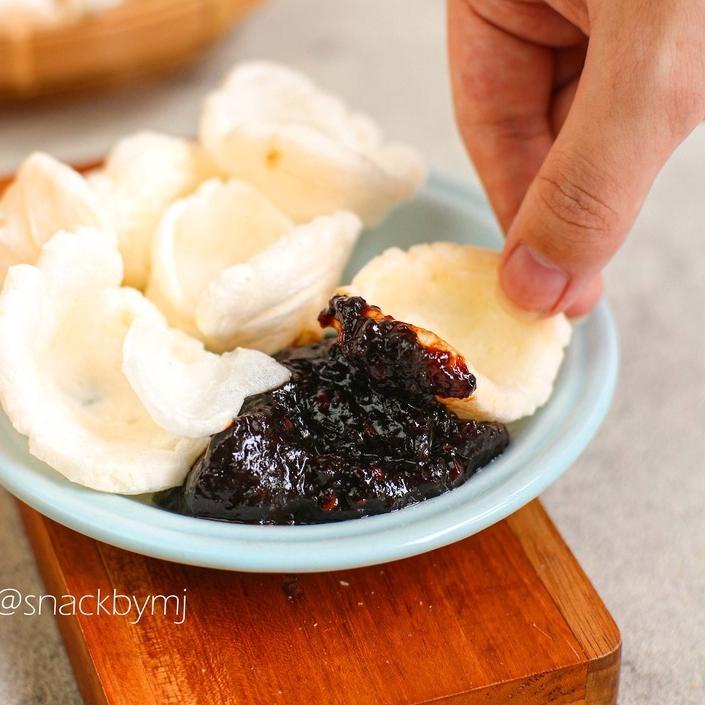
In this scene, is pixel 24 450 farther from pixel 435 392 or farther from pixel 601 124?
pixel 601 124

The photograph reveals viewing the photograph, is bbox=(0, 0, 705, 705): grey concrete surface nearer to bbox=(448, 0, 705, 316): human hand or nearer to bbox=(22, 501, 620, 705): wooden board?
bbox=(22, 501, 620, 705): wooden board

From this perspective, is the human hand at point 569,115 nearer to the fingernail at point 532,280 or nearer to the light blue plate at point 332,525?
the fingernail at point 532,280

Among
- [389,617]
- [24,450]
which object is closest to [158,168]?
[24,450]

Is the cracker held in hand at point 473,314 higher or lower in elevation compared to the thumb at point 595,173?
lower

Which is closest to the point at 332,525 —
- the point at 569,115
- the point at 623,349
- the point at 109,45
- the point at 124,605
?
the point at 124,605

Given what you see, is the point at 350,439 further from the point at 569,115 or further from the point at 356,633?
the point at 569,115

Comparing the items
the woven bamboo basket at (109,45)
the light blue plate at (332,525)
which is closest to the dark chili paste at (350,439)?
the light blue plate at (332,525)
